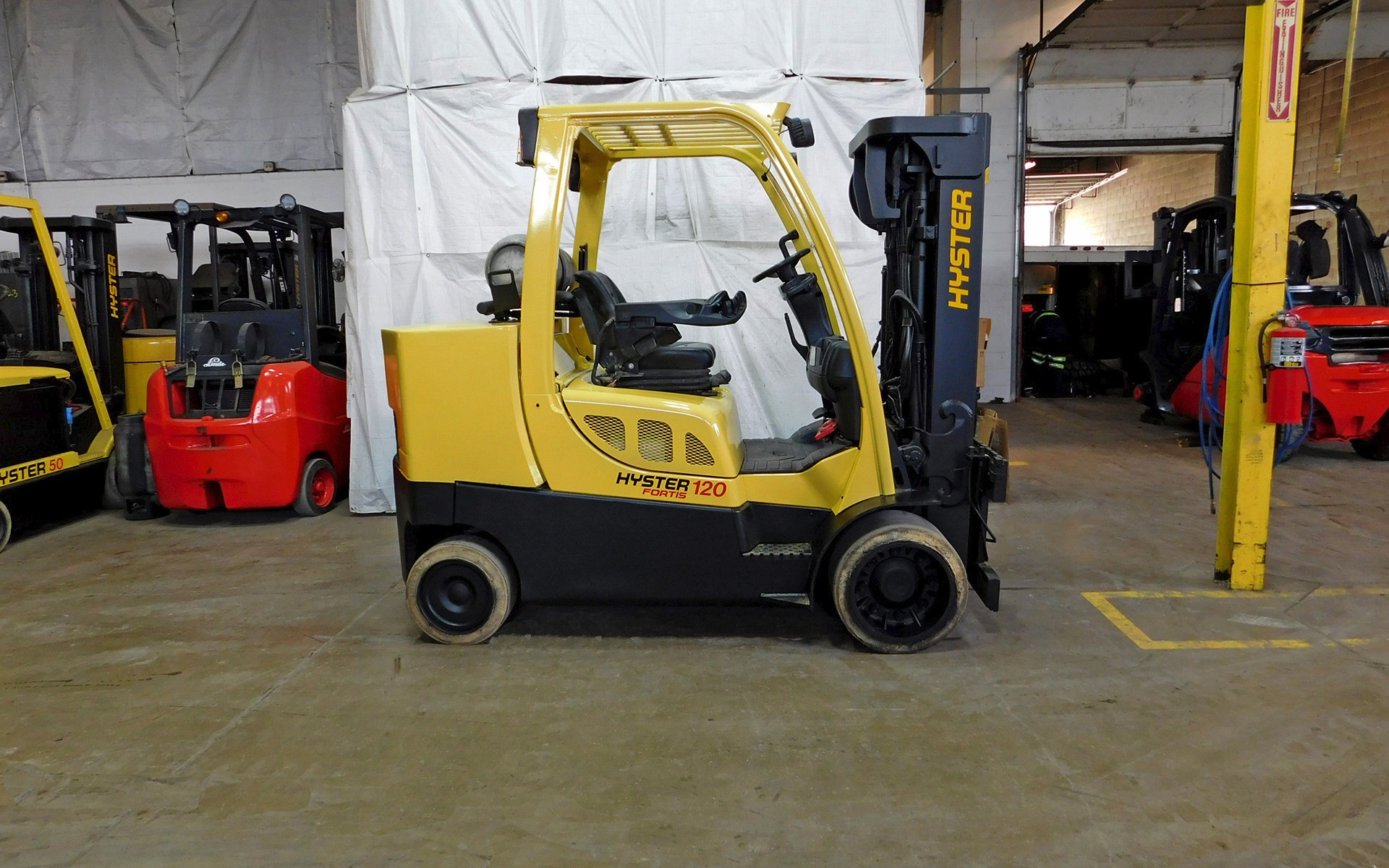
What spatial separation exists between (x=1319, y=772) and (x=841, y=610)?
165cm

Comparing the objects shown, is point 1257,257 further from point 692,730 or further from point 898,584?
point 692,730

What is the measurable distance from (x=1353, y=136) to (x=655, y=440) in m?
14.1

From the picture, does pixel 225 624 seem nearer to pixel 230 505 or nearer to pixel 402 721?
pixel 402 721

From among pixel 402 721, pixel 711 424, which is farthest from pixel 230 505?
pixel 711 424

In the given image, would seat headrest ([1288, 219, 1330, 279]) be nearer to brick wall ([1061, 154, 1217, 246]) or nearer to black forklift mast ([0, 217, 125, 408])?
brick wall ([1061, 154, 1217, 246])

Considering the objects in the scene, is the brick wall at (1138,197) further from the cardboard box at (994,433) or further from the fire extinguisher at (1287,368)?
the fire extinguisher at (1287,368)

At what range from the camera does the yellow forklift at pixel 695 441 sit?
3430 millimetres

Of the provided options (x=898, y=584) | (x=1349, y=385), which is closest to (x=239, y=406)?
(x=898, y=584)

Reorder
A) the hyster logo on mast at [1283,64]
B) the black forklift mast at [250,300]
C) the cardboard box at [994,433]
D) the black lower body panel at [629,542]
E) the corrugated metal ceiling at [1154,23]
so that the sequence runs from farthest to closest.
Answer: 1. the corrugated metal ceiling at [1154,23]
2. the cardboard box at [994,433]
3. the black forklift mast at [250,300]
4. the hyster logo on mast at [1283,64]
5. the black lower body panel at [629,542]

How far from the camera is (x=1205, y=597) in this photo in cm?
420

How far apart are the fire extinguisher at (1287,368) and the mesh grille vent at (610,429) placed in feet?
10.3

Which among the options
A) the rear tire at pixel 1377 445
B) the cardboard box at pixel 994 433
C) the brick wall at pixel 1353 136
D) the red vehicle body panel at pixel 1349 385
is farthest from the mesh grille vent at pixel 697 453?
the brick wall at pixel 1353 136

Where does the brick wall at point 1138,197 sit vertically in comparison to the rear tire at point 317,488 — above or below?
above

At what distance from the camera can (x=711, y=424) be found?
3.48m
